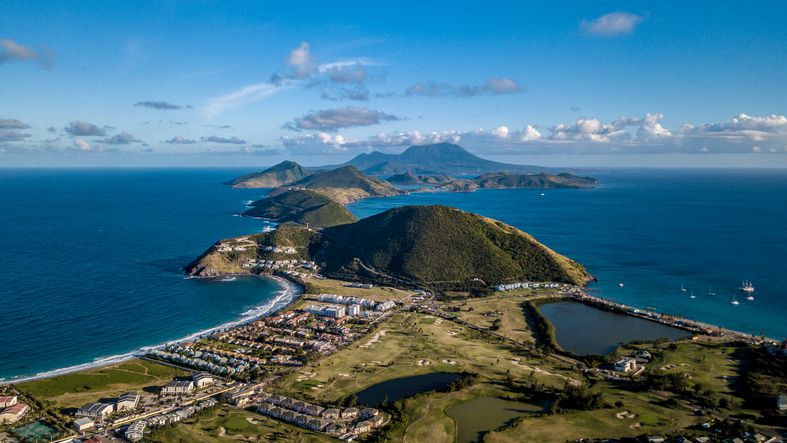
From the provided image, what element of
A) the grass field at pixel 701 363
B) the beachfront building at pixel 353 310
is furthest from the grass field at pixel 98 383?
the grass field at pixel 701 363

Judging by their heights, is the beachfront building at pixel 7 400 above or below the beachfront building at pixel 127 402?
above

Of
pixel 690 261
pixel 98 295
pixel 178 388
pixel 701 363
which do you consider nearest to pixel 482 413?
pixel 701 363

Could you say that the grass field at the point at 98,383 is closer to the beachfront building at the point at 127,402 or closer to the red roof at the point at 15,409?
the red roof at the point at 15,409

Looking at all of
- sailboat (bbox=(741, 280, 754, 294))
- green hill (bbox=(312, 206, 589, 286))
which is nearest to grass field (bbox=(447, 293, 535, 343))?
green hill (bbox=(312, 206, 589, 286))

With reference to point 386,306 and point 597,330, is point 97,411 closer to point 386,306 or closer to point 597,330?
point 386,306

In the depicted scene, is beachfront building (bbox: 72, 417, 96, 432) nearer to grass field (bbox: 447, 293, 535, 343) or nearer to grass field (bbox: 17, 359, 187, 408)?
grass field (bbox: 17, 359, 187, 408)
